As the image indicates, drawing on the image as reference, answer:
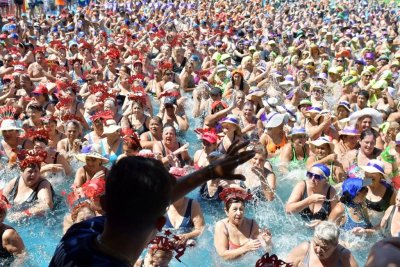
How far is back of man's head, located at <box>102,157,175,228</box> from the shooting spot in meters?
1.66

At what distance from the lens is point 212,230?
6578mm

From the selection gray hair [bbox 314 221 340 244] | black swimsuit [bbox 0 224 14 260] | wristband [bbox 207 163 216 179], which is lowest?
black swimsuit [bbox 0 224 14 260]

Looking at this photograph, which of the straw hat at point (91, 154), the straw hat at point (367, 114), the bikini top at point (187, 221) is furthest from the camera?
the straw hat at point (367, 114)

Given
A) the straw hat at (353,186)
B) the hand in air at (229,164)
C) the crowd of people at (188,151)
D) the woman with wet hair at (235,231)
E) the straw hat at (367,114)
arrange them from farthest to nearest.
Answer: the straw hat at (367,114)
the straw hat at (353,186)
the woman with wet hair at (235,231)
the hand in air at (229,164)
the crowd of people at (188,151)

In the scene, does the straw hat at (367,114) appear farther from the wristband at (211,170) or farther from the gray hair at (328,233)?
the wristband at (211,170)

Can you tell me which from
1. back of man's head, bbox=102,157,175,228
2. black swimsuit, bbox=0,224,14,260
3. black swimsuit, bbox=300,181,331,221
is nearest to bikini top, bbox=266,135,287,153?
black swimsuit, bbox=300,181,331,221

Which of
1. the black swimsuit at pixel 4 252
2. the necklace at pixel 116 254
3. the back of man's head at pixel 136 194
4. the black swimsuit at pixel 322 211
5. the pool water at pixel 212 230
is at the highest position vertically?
the back of man's head at pixel 136 194

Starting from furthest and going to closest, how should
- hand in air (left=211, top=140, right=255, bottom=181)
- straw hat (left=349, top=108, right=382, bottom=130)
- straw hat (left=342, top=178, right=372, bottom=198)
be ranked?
straw hat (left=349, top=108, right=382, bottom=130) → straw hat (left=342, top=178, right=372, bottom=198) → hand in air (left=211, top=140, right=255, bottom=181)

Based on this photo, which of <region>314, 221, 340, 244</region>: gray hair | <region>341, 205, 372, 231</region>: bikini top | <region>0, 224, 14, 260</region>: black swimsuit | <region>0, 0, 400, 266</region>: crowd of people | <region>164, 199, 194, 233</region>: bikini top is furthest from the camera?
<region>164, 199, 194, 233</region>: bikini top

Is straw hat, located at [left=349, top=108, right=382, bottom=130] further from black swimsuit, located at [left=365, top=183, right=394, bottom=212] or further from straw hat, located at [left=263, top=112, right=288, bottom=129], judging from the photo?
black swimsuit, located at [left=365, top=183, right=394, bottom=212]

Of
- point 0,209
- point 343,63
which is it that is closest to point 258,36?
point 343,63

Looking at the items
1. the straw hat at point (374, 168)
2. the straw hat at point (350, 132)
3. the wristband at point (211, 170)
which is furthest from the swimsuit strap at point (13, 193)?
the wristband at point (211, 170)

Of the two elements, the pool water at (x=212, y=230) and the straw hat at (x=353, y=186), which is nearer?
the straw hat at (x=353, y=186)

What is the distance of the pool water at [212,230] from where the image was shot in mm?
5734
